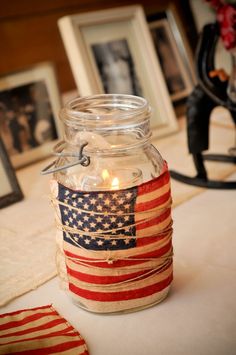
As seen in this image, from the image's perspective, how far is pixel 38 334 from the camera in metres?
0.55

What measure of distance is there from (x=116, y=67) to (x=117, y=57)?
32 millimetres

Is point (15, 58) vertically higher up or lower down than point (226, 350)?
higher up

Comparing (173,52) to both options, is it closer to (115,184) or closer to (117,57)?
(117,57)

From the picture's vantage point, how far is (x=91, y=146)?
0.56m

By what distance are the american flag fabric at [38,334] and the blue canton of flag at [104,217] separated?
4.6 inches

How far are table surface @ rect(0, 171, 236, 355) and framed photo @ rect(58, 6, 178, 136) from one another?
65 centimetres

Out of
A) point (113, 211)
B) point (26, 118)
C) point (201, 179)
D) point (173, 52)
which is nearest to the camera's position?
point (113, 211)

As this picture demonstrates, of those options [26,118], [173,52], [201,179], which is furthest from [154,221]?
[173,52]

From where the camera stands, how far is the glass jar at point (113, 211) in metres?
0.54

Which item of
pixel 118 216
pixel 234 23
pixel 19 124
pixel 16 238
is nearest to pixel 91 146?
pixel 118 216

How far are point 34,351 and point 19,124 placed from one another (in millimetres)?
818

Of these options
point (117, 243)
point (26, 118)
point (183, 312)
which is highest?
point (26, 118)

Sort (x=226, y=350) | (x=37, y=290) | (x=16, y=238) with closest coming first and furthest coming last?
(x=226, y=350) → (x=37, y=290) → (x=16, y=238)

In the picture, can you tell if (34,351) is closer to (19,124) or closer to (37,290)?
(37,290)
